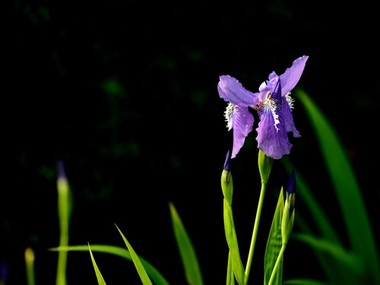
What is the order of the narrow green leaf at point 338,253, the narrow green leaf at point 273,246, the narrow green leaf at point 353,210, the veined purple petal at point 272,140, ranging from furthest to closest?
1. the narrow green leaf at point 353,210
2. the narrow green leaf at point 338,253
3. the narrow green leaf at point 273,246
4. the veined purple petal at point 272,140

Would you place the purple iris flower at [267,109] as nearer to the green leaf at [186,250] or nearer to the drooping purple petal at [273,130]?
the drooping purple petal at [273,130]

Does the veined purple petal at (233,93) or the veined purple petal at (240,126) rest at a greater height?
the veined purple petal at (233,93)

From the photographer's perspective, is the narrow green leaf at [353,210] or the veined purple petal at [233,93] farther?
the narrow green leaf at [353,210]

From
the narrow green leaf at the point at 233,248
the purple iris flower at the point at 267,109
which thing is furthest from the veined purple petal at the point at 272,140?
the narrow green leaf at the point at 233,248

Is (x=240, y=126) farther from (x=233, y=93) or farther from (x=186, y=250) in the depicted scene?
(x=186, y=250)

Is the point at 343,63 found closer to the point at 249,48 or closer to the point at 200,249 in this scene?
the point at 249,48

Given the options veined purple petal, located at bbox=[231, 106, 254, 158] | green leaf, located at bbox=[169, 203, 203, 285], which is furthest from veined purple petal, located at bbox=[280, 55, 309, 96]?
green leaf, located at bbox=[169, 203, 203, 285]

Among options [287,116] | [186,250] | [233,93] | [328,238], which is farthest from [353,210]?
[233,93]
